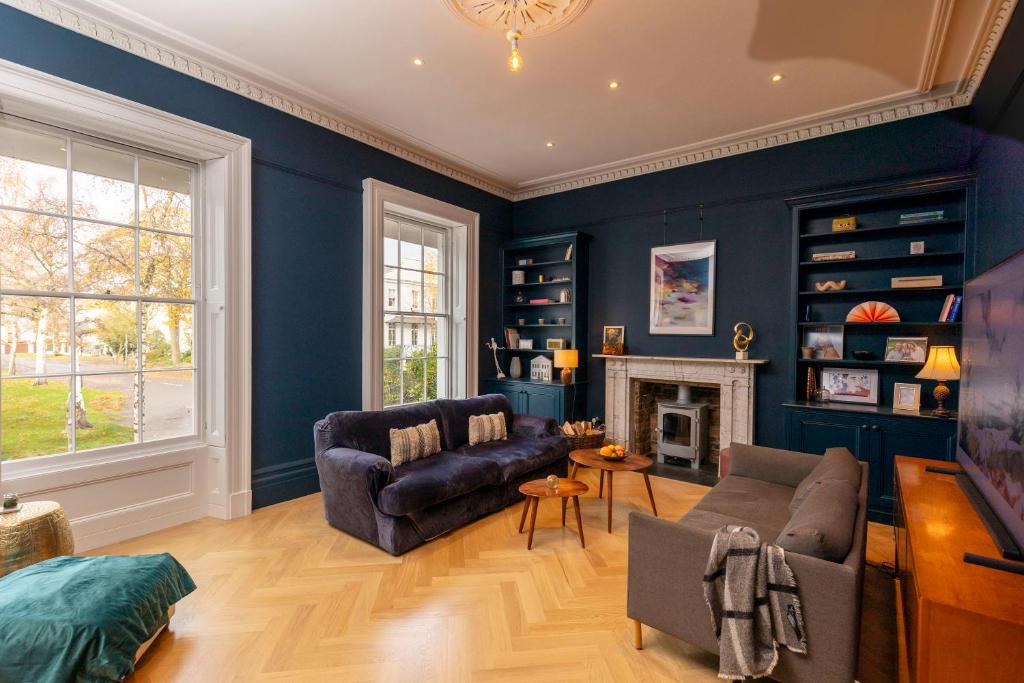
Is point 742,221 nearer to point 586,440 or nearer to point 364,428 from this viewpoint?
point 586,440

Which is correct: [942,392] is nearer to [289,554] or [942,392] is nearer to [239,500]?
[289,554]

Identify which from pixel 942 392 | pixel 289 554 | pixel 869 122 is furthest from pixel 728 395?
pixel 289 554

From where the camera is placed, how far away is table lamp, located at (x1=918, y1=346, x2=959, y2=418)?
3270 mm

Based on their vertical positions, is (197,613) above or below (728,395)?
below

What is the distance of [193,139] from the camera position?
3.26 meters

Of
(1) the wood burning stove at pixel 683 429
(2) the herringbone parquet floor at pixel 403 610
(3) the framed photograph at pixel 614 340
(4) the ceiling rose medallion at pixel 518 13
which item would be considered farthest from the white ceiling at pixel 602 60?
(2) the herringbone parquet floor at pixel 403 610

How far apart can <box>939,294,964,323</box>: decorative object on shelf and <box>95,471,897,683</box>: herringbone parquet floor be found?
9.62 feet

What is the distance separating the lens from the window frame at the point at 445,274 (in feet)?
14.5

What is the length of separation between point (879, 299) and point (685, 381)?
1.79 metres

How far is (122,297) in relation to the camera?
10.3ft

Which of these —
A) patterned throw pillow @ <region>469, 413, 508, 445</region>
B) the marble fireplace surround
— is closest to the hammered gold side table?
patterned throw pillow @ <region>469, 413, 508, 445</region>

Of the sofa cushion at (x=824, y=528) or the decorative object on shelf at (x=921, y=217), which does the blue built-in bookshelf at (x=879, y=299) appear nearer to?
the decorative object on shelf at (x=921, y=217)

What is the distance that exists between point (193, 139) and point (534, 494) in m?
3.41

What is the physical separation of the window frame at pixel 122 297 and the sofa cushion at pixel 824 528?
12.7 feet
